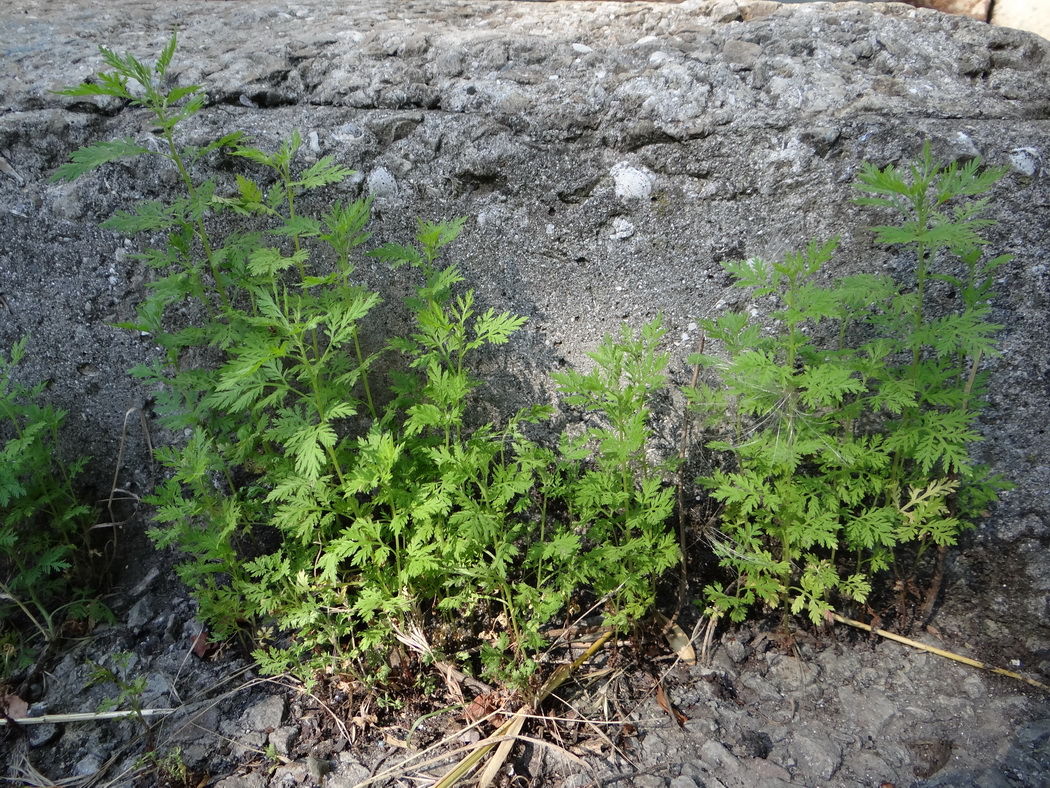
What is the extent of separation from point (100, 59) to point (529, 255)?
1.94 metres

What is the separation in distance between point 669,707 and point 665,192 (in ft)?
5.58

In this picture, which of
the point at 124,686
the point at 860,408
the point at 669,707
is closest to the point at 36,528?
the point at 124,686

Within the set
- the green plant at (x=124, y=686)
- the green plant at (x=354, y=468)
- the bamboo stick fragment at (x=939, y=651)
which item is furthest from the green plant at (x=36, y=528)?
the bamboo stick fragment at (x=939, y=651)

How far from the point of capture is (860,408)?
2.07 metres

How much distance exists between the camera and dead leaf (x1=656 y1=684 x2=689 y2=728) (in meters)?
2.20

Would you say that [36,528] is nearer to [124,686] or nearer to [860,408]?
[124,686]

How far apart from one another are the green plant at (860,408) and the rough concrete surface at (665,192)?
0.57 ft

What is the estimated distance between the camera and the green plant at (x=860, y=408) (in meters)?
1.93

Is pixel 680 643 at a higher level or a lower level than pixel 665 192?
lower

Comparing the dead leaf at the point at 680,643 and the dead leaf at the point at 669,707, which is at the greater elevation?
the dead leaf at the point at 680,643

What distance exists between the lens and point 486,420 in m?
2.66

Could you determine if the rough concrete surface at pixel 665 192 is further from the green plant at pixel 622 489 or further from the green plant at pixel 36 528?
the green plant at pixel 622 489

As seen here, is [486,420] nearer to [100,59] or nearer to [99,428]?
[99,428]

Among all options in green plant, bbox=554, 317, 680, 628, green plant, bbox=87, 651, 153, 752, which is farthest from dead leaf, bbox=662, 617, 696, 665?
green plant, bbox=87, 651, 153, 752
